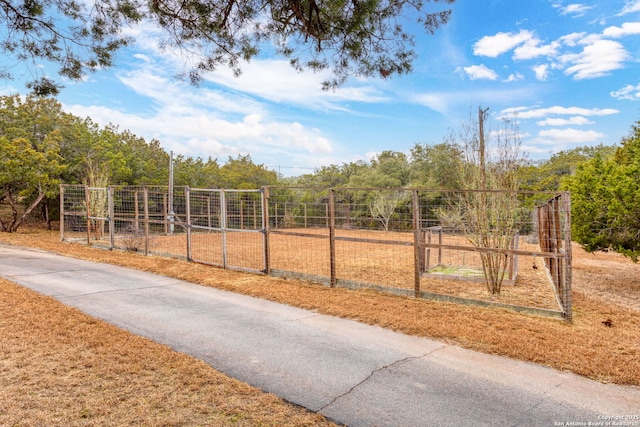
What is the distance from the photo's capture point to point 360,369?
329 centimetres

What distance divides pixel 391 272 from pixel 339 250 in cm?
418

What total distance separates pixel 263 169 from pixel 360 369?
2331 centimetres

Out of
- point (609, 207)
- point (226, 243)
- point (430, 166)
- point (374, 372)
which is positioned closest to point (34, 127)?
point (226, 243)

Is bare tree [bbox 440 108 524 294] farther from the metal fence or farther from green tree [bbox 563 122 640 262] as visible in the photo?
green tree [bbox 563 122 640 262]

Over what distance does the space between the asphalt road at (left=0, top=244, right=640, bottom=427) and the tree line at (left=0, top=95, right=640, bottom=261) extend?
3.71 m

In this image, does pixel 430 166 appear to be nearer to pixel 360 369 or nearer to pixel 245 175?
pixel 245 175

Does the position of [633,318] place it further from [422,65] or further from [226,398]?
[226,398]

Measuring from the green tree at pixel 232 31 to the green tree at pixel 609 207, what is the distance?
488 cm

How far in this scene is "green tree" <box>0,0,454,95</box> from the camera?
4.17m

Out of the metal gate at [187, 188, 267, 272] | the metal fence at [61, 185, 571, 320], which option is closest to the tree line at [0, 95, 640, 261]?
the metal fence at [61, 185, 571, 320]

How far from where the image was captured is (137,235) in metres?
10.6

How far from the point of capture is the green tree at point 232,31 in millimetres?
4172

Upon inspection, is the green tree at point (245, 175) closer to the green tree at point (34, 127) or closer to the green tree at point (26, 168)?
the green tree at point (34, 127)

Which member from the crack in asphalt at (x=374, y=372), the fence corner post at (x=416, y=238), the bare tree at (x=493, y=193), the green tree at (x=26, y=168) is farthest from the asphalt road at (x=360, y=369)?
the green tree at (x=26, y=168)
